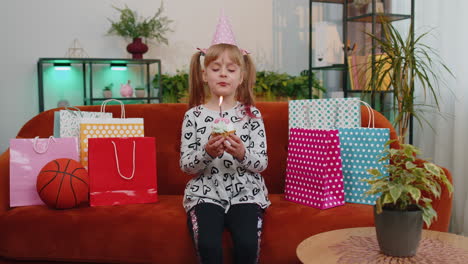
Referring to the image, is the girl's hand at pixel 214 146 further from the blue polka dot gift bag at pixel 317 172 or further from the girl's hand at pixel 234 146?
the blue polka dot gift bag at pixel 317 172

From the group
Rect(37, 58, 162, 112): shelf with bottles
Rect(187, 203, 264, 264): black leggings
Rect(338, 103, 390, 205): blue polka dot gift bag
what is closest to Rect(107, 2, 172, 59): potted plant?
Rect(37, 58, 162, 112): shelf with bottles

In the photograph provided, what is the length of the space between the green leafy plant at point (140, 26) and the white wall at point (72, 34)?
2.9 inches

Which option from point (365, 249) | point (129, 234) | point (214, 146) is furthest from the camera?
point (129, 234)

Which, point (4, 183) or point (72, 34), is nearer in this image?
point (4, 183)

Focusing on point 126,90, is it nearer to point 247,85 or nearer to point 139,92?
point 139,92

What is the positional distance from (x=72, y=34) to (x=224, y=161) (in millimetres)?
3353

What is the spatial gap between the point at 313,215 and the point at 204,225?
458 mm

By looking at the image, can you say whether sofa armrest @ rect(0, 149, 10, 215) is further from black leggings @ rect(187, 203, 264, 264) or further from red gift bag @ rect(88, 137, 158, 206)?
black leggings @ rect(187, 203, 264, 264)

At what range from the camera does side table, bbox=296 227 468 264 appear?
118 centimetres

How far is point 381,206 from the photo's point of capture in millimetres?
1187

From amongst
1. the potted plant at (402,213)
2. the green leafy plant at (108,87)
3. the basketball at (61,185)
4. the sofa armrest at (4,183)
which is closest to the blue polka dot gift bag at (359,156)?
the potted plant at (402,213)

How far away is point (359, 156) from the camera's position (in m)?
2.02

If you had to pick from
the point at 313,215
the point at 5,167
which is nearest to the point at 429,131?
the point at 313,215

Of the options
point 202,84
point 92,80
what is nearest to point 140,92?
point 92,80
